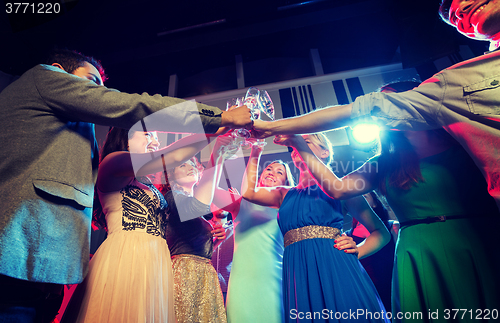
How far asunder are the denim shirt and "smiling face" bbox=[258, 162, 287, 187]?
118cm

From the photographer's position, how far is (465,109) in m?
0.85

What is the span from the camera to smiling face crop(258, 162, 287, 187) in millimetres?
2110

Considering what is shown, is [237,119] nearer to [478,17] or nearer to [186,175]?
[478,17]

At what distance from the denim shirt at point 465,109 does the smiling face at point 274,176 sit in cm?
118

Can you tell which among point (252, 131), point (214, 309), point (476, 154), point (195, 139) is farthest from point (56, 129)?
point (476, 154)

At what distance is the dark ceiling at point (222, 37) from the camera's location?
3557 mm

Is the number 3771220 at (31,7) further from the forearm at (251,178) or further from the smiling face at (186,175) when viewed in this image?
the forearm at (251,178)

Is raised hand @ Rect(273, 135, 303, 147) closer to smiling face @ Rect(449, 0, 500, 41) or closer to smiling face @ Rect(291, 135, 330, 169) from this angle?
smiling face @ Rect(291, 135, 330, 169)

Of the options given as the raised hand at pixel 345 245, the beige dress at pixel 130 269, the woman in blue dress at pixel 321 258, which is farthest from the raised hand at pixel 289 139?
the beige dress at pixel 130 269

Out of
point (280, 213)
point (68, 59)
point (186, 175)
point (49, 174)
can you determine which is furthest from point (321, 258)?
point (68, 59)

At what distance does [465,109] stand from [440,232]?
0.47 m

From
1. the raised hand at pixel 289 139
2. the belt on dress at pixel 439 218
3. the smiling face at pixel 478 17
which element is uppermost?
the smiling face at pixel 478 17

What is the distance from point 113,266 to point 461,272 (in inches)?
55.1

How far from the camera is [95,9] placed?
12.5ft
